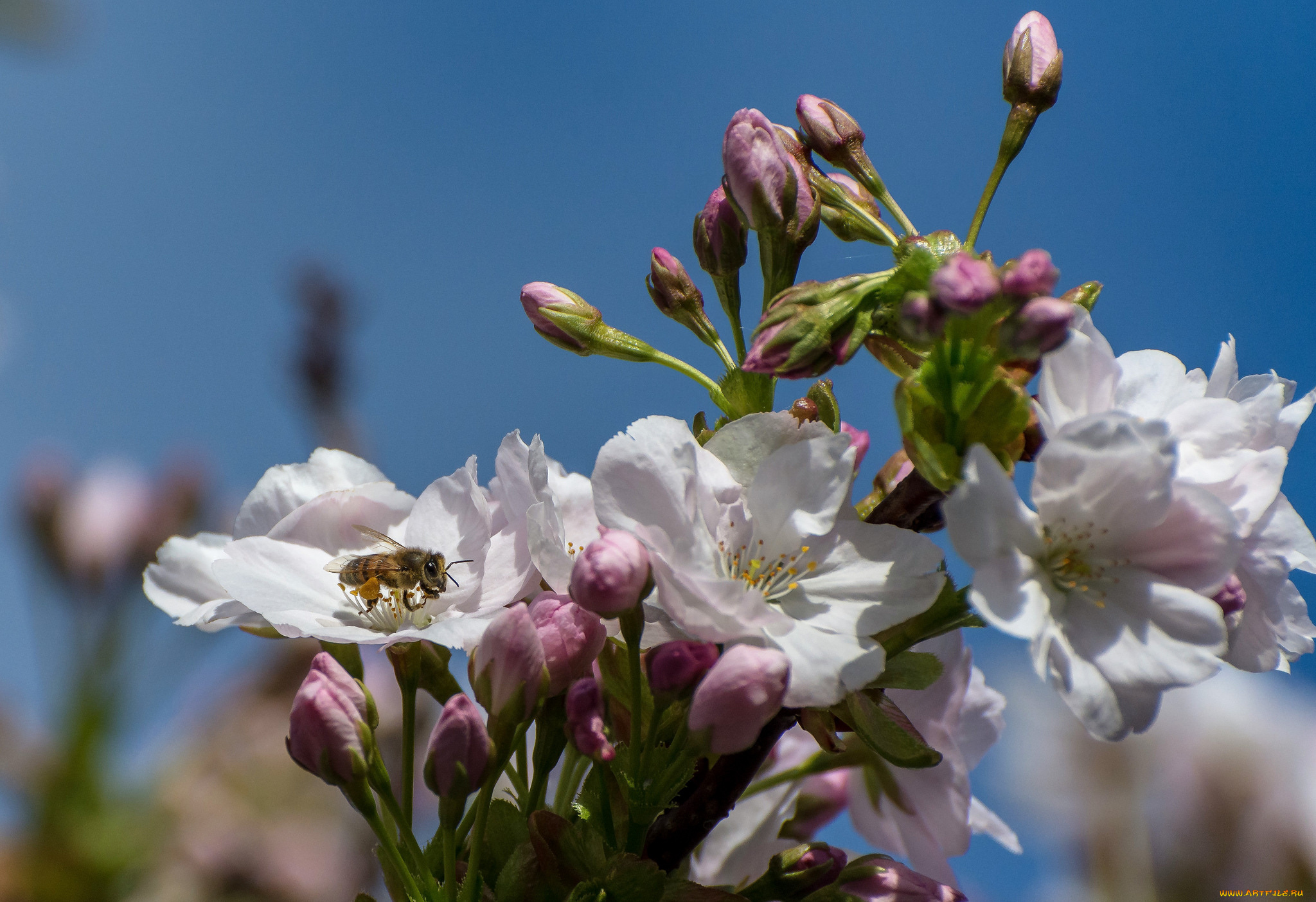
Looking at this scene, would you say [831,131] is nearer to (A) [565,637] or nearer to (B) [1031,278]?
(B) [1031,278]

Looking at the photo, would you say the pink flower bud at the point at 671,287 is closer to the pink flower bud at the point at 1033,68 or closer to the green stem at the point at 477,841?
the pink flower bud at the point at 1033,68

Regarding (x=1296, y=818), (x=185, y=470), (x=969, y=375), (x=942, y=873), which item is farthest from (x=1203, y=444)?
(x=185, y=470)

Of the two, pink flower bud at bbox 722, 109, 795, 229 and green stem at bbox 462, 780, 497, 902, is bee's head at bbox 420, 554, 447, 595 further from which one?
pink flower bud at bbox 722, 109, 795, 229

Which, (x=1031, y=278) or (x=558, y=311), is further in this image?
(x=558, y=311)

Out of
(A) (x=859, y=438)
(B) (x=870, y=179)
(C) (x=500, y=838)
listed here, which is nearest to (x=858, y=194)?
(B) (x=870, y=179)

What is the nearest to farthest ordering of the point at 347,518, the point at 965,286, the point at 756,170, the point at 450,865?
the point at 965,286
the point at 450,865
the point at 756,170
the point at 347,518

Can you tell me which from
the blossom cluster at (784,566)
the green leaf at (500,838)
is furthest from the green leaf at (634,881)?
the green leaf at (500,838)

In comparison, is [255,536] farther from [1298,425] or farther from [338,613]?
[1298,425]
